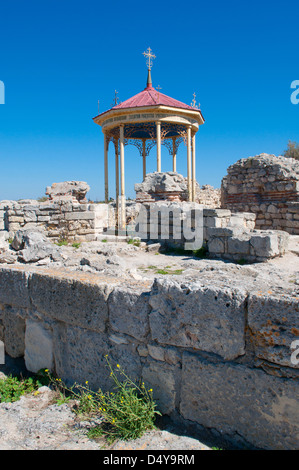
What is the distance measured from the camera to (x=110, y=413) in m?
2.27

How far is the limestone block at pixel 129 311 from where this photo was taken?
2.39 m

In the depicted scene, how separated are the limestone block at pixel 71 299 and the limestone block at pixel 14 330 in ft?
1.19

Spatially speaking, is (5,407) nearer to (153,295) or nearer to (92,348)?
(92,348)

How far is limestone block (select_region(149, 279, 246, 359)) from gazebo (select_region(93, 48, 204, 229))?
1023 cm

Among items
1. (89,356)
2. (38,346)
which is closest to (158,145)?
(38,346)

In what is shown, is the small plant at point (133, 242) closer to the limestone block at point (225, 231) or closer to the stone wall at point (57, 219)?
the stone wall at point (57, 219)

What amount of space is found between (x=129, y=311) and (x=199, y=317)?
0.57 meters

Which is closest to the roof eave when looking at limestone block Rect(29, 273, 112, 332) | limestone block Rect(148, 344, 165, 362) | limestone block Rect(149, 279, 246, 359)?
limestone block Rect(29, 273, 112, 332)

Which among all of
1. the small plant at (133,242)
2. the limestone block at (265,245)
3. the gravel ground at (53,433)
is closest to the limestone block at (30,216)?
the small plant at (133,242)

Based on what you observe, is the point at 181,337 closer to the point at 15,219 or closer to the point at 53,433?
the point at 53,433

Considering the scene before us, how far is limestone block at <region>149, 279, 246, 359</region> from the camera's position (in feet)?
6.62

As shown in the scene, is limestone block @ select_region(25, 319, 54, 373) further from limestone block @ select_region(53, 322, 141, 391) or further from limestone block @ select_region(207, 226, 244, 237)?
limestone block @ select_region(207, 226, 244, 237)

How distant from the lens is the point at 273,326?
1.88m
